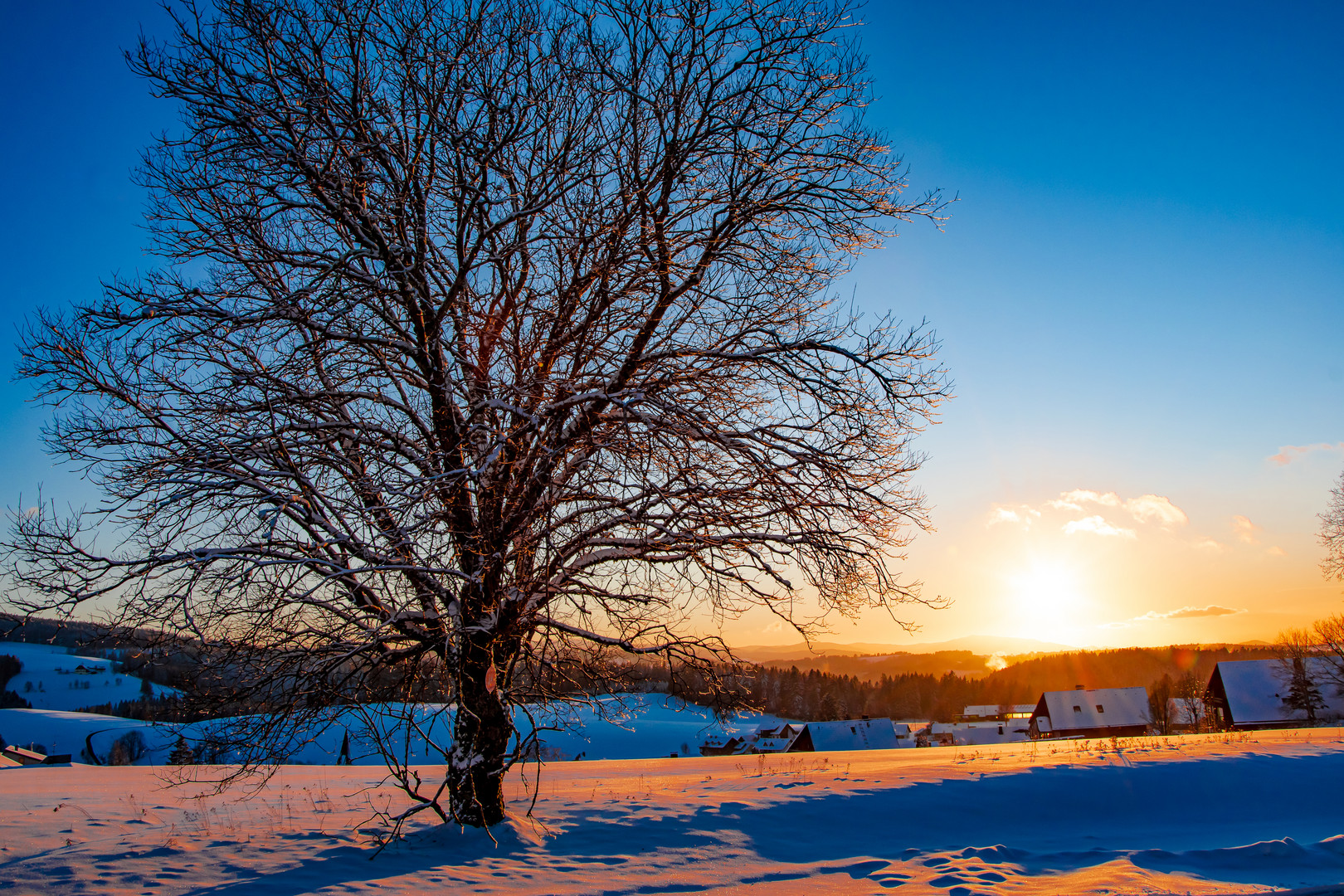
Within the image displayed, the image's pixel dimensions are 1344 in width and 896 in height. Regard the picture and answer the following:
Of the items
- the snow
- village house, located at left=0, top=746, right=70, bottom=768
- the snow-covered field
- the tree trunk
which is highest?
the tree trunk

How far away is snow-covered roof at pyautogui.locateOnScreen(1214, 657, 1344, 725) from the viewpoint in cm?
4484

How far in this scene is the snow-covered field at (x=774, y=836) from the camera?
5.93m

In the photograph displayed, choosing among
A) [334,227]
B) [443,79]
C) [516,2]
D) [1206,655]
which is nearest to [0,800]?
[334,227]

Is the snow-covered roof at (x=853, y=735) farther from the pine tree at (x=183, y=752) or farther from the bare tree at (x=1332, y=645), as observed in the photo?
the pine tree at (x=183, y=752)

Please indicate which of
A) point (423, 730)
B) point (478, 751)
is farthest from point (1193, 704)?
point (423, 730)

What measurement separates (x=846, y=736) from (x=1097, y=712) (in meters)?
21.6

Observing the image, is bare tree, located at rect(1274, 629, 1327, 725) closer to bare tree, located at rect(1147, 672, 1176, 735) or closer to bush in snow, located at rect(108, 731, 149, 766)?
bare tree, located at rect(1147, 672, 1176, 735)

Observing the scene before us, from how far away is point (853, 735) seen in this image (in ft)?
160

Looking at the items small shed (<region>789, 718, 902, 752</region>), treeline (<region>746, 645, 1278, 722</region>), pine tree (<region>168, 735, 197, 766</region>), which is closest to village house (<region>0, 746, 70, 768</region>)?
pine tree (<region>168, 735, 197, 766</region>)

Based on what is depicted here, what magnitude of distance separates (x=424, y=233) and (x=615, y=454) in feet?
10.4

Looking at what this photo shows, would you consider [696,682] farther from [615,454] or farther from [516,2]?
[516,2]

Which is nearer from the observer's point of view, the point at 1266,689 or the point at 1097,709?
the point at 1266,689

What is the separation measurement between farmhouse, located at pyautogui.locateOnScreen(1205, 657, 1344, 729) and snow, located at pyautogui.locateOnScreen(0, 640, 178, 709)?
109546 millimetres

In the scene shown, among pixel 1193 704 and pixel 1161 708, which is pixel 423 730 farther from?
pixel 1161 708
